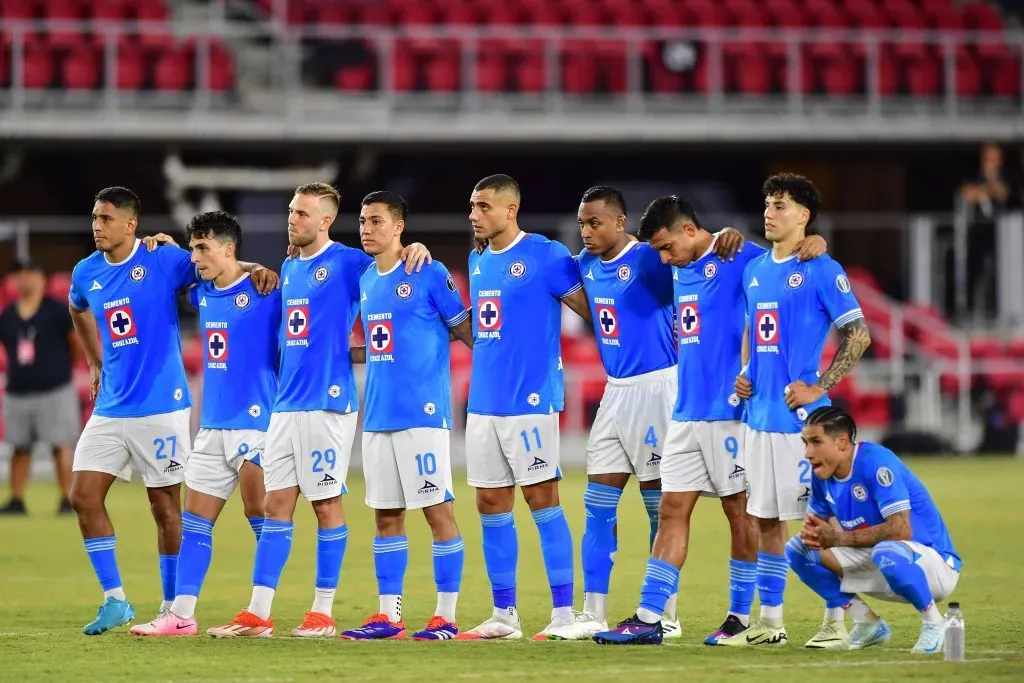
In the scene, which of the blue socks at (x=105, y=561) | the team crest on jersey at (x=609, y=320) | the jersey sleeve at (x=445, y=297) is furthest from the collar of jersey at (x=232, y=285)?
the team crest on jersey at (x=609, y=320)

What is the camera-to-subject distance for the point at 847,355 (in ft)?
26.3

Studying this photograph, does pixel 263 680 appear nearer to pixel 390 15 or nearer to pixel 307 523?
pixel 307 523

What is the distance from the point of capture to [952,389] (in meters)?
22.6

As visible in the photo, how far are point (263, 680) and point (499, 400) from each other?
2.20 metres

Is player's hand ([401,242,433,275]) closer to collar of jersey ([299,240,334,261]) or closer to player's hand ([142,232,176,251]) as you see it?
collar of jersey ([299,240,334,261])

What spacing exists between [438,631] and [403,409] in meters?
1.13

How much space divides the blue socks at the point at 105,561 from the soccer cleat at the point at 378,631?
1326mm

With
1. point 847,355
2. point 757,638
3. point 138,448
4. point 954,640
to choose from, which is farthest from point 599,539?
point 138,448

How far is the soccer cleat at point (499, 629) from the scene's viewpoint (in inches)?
327

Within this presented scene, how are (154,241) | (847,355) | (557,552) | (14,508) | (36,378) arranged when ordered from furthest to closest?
(36,378), (14,508), (154,241), (557,552), (847,355)

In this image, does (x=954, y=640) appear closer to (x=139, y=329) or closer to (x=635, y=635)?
(x=635, y=635)

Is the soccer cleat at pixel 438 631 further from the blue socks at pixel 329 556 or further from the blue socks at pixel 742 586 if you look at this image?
the blue socks at pixel 742 586

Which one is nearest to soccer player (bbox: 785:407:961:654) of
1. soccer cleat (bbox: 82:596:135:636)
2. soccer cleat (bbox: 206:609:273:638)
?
soccer cleat (bbox: 206:609:273:638)

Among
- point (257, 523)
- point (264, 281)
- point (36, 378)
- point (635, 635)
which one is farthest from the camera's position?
point (36, 378)
